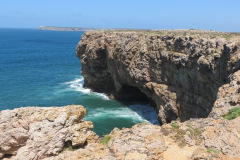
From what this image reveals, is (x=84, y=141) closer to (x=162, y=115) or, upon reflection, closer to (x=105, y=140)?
(x=105, y=140)

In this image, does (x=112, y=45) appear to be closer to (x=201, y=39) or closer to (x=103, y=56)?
(x=103, y=56)

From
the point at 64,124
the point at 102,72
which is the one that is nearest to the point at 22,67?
the point at 102,72

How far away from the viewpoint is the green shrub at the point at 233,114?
1641 cm

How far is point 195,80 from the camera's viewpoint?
35.3 meters

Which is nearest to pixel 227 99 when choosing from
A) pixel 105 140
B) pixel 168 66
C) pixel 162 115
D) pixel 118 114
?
pixel 105 140

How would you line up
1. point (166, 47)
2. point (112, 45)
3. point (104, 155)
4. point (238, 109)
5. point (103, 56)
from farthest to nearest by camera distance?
point (103, 56) → point (112, 45) → point (166, 47) → point (238, 109) → point (104, 155)

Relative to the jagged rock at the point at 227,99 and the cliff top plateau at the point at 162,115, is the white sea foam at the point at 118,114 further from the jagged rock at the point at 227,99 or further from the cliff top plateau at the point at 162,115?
the jagged rock at the point at 227,99

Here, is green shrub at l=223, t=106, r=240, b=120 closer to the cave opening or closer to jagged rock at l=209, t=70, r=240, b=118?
jagged rock at l=209, t=70, r=240, b=118

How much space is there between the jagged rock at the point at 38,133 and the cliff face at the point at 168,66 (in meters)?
20.8

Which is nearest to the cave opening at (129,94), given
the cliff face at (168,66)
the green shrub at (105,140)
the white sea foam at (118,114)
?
the cliff face at (168,66)

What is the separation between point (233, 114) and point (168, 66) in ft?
80.1

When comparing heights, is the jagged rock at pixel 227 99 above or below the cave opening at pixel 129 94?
above

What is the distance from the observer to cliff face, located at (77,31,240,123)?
102ft

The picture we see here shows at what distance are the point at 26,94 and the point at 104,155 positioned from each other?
165ft
